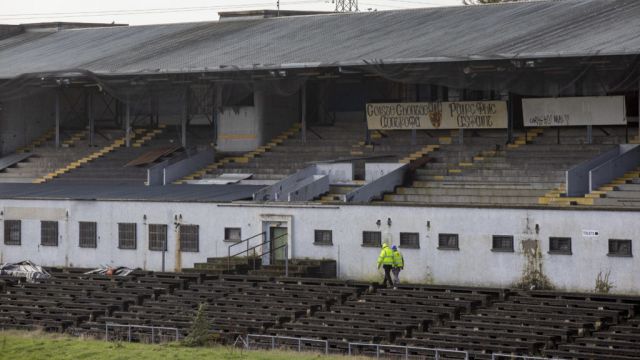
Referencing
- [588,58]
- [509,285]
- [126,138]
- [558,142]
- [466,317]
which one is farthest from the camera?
[126,138]

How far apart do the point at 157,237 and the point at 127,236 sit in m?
1.55

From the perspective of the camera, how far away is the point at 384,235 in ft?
183

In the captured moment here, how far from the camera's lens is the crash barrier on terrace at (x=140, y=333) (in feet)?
155

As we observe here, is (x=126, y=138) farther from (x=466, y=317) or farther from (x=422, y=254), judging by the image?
(x=466, y=317)

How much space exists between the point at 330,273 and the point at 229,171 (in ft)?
45.1

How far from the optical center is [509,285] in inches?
2062

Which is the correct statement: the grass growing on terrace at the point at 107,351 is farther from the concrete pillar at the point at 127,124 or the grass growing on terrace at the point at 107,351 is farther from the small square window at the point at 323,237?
the concrete pillar at the point at 127,124

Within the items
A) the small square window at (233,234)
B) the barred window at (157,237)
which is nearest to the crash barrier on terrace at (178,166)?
the barred window at (157,237)

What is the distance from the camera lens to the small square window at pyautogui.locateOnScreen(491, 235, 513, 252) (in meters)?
52.6

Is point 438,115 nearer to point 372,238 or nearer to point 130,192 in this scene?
point 372,238

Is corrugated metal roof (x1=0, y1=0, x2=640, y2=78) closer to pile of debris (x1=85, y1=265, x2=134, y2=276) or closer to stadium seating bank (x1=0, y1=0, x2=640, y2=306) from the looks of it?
stadium seating bank (x1=0, y1=0, x2=640, y2=306)

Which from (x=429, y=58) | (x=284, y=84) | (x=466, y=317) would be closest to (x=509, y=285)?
(x=466, y=317)

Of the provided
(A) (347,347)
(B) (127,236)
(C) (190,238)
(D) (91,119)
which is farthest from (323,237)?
(D) (91,119)

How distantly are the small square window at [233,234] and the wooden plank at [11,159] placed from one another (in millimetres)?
19380
